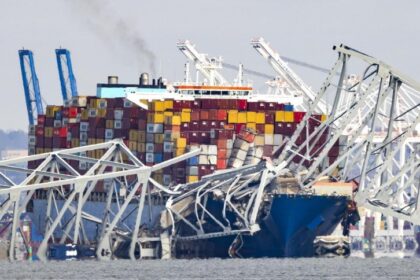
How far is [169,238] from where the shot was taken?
157875 millimetres

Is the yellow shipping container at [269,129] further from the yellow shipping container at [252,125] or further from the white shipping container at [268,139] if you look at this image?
the yellow shipping container at [252,125]

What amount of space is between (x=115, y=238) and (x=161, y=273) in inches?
1129

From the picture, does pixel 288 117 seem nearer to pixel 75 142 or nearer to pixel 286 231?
pixel 286 231

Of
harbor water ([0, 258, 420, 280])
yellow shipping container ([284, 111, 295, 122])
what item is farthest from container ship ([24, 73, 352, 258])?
harbor water ([0, 258, 420, 280])

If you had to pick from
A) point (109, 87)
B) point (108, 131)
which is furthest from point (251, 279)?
point (109, 87)

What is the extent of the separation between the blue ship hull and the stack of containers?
9.46m

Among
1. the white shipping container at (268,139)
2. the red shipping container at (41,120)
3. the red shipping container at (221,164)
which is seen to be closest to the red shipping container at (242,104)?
the white shipping container at (268,139)

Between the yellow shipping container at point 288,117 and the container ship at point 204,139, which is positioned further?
the yellow shipping container at point 288,117

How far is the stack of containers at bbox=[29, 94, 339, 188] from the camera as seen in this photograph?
168 m

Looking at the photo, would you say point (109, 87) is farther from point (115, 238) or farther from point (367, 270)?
point (367, 270)

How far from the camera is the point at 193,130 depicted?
172625mm

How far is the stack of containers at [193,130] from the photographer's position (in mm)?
168250

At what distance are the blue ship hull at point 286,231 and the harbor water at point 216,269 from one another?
292cm

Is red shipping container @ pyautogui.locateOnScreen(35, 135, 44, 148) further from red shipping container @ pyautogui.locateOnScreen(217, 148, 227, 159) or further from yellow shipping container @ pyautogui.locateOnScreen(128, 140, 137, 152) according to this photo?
red shipping container @ pyautogui.locateOnScreen(217, 148, 227, 159)
